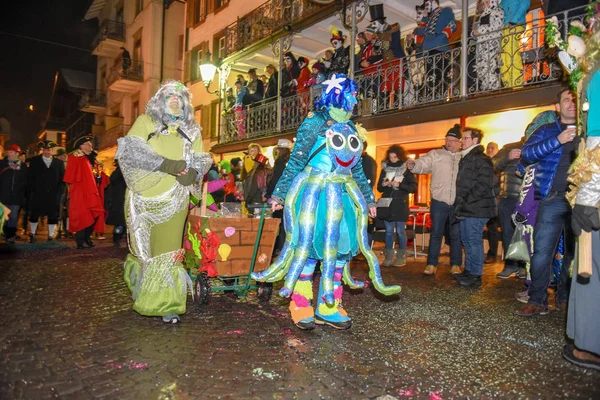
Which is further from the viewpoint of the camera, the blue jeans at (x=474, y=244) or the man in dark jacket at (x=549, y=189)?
the blue jeans at (x=474, y=244)

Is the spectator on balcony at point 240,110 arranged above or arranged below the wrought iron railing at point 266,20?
below

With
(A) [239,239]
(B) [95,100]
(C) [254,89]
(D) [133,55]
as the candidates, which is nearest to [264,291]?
(A) [239,239]

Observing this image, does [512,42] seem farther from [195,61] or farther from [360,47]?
[195,61]

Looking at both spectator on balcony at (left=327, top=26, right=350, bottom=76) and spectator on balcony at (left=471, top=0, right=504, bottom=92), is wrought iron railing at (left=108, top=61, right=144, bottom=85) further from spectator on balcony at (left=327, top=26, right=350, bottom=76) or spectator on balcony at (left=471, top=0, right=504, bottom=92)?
spectator on balcony at (left=471, top=0, right=504, bottom=92)

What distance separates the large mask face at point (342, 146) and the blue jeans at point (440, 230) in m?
3.19

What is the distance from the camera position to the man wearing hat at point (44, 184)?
10281 millimetres

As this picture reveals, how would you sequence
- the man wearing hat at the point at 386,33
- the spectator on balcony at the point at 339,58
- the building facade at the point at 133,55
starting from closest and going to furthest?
the man wearing hat at the point at 386,33 < the spectator on balcony at the point at 339,58 < the building facade at the point at 133,55

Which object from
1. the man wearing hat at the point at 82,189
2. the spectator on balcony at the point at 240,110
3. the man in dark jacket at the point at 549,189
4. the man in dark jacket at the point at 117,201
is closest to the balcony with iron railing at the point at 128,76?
the spectator on balcony at the point at 240,110

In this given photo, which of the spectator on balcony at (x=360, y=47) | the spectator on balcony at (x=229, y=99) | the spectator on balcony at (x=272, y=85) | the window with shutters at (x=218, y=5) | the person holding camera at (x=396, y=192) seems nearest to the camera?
the person holding camera at (x=396, y=192)

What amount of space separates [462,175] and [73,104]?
5081 cm

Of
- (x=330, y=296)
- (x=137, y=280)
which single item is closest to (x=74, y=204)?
(x=137, y=280)

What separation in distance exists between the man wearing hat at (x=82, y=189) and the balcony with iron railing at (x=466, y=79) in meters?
4.96

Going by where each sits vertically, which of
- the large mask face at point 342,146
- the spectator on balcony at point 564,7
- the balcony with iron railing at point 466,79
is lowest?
the large mask face at point 342,146

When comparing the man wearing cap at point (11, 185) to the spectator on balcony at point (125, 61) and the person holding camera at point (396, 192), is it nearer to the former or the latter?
the person holding camera at point (396, 192)
